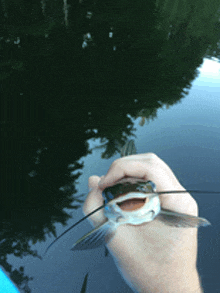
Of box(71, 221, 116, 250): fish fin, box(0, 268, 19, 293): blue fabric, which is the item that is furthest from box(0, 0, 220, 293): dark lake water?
box(71, 221, 116, 250): fish fin

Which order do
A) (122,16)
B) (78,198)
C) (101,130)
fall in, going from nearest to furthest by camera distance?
(78,198) < (101,130) < (122,16)

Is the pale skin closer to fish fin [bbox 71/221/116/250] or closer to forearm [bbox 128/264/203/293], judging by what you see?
forearm [bbox 128/264/203/293]

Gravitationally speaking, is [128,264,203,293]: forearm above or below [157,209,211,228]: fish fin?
below

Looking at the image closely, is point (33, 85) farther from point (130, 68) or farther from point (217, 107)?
point (217, 107)

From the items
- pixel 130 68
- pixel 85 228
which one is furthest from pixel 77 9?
pixel 85 228

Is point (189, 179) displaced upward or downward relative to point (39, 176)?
upward

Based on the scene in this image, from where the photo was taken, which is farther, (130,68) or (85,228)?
(130,68)

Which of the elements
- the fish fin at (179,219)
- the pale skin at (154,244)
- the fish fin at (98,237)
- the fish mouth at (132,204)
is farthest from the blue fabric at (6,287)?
the fish fin at (179,219)
